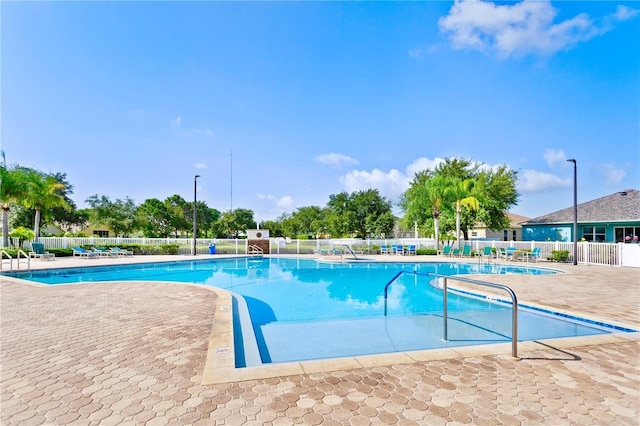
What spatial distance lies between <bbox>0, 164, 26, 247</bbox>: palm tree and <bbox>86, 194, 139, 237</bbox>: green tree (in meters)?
18.8

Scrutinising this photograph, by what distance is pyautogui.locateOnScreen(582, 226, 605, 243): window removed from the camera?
70.0 ft

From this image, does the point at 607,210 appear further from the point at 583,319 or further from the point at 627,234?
the point at 583,319

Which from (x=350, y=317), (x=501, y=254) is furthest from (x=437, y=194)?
(x=350, y=317)

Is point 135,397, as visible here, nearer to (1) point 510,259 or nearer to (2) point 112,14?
(2) point 112,14

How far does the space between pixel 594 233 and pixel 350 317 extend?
74.4 feet

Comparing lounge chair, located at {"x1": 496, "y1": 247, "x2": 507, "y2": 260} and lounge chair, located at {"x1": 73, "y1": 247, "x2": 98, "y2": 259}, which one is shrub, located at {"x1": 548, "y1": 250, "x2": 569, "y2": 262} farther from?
lounge chair, located at {"x1": 73, "y1": 247, "x2": 98, "y2": 259}

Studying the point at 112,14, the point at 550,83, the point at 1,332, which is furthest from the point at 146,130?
the point at 550,83

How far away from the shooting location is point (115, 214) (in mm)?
36969

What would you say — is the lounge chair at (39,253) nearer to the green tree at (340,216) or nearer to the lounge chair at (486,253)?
the lounge chair at (486,253)

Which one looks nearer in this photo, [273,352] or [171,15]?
[273,352]

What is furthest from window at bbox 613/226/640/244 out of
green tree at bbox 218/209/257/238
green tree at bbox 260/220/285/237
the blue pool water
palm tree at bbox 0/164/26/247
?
green tree at bbox 218/209/257/238

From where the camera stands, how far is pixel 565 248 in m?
17.4

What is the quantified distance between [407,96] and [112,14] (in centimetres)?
1167

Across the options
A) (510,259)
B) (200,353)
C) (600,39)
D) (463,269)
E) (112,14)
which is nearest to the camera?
(200,353)
